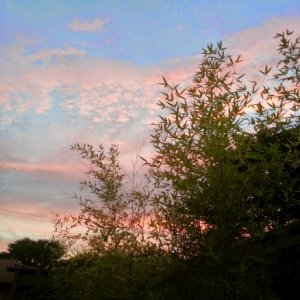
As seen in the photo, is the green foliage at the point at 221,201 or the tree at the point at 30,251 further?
the tree at the point at 30,251

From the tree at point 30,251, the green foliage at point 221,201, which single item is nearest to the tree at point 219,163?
the green foliage at point 221,201

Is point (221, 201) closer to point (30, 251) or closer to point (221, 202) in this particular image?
point (221, 202)

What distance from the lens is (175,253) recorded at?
4.11m

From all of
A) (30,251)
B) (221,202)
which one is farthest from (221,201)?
(30,251)

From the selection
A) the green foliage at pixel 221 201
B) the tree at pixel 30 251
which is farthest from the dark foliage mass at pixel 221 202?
the tree at pixel 30 251

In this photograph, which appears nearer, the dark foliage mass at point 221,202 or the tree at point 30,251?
the dark foliage mass at point 221,202

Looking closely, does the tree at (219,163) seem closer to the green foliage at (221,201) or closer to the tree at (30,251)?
the green foliage at (221,201)

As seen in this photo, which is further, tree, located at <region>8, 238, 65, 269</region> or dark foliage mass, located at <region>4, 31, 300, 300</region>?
tree, located at <region>8, 238, 65, 269</region>

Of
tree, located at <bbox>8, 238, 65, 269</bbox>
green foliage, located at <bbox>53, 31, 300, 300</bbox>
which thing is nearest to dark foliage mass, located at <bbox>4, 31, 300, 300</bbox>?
green foliage, located at <bbox>53, 31, 300, 300</bbox>

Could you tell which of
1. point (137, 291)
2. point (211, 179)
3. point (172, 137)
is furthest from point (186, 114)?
point (137, 291)

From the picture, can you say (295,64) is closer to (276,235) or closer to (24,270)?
(276,235)

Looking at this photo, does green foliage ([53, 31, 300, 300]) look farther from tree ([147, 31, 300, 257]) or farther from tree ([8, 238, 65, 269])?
tree ([8, 238, 65, 269])

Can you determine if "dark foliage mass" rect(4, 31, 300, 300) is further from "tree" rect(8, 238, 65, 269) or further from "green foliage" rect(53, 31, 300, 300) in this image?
"tree" rect(8, 238, 65, 269)

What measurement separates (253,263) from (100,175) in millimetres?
2927
